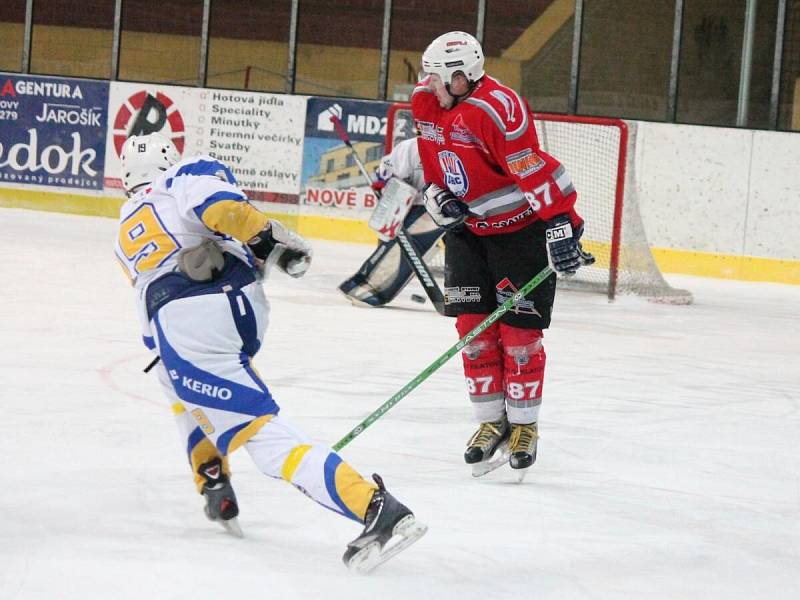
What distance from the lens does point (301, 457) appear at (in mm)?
2459

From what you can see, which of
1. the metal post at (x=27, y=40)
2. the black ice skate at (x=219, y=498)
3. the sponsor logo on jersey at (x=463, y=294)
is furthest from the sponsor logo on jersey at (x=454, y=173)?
the metal post at (x=27, y=40)

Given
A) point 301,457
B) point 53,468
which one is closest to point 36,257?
point 53,468

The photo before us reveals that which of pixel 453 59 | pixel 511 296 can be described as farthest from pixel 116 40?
pixel 511 296

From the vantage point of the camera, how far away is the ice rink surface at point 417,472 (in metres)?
2.55

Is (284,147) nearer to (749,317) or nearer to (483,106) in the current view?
(749,317)

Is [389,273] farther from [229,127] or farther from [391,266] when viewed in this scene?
[229,127]

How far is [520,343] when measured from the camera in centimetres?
347

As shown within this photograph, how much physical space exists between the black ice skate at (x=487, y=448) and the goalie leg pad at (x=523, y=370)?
0.07 metres

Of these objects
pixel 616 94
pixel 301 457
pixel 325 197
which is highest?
pixel 616 94

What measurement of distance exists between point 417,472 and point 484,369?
0.35 m

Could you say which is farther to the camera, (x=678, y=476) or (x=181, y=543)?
(x=678, y=476)

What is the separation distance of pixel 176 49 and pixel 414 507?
10.1 meters

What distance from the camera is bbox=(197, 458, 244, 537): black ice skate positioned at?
8.86 feet

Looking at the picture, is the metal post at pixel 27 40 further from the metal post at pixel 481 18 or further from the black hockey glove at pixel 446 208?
the black hockey glove at pixel 446 208
